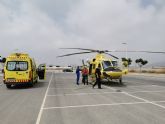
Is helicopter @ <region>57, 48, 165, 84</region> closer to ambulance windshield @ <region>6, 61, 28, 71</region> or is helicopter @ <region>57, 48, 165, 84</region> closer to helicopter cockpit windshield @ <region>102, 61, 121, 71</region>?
helicopter cockpit windshield @ <region>102, 61, 121, 71</region>

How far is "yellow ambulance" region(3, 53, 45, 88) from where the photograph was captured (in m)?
A: 22.0

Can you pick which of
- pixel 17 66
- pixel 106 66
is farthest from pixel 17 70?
pixel 106 66

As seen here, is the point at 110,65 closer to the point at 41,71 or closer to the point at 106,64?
the point at 106,64

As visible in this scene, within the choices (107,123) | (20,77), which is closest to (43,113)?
(107,123)

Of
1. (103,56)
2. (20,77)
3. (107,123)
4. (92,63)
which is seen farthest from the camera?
(92,63)

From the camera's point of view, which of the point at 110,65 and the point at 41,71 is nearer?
the point at 110,65

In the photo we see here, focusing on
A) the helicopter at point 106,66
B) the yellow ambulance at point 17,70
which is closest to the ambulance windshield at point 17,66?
the yellow ambulance at point 17,70

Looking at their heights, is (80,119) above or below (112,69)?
below

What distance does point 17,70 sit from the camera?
22188 mm

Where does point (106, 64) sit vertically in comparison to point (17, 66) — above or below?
above

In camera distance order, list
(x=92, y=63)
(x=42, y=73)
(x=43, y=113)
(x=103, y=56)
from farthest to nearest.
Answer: (x=42, y=73) → (x=92, y=63) → (x=103, y=56) → (x=43, y=113)

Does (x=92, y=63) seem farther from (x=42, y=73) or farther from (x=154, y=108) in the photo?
(x=154, y=108)

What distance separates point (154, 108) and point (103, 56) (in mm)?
15419

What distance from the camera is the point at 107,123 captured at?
8.06m
